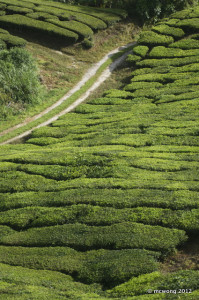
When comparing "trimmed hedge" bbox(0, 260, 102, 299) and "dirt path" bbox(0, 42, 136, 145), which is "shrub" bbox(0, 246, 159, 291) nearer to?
"trimmed hedge" bbox(0, 260, 102, 299)

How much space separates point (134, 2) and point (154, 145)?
115 feet

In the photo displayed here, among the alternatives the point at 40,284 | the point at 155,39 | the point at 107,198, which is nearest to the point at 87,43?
the point at 155,39

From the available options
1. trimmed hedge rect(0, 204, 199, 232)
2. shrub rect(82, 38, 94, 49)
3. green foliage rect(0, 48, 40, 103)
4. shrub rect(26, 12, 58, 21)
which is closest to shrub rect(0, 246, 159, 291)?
trimmed hedge rect(0, 204, 199, 232)

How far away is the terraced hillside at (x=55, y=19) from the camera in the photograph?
4422 cm

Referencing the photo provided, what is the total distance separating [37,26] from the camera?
44.2 m

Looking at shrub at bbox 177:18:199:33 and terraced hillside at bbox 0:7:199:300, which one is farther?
shrub at bbox 177:18:199:33

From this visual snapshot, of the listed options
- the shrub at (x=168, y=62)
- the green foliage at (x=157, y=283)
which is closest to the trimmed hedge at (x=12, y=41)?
the shrub at (x=168, y=62)

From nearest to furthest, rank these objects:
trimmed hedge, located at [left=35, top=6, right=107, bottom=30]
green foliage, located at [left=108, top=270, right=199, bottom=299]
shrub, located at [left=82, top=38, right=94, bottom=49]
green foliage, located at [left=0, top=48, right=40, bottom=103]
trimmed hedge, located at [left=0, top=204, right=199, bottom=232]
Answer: green foliage, located at [left=108, top=270, right=199, bottom=299] → trimmed hedge, located at [left=0, top=204, right=199, bottom=232] → green foliage, located at [left=0, top=48, right=40, bottom=103] → shrub, located at [left=82, top=38, right=94, bottom=49] → trimmed hedge, located at [left=35, top=6, right=107, bottom=30]

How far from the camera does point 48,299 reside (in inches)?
500

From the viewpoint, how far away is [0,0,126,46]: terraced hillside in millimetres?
44219

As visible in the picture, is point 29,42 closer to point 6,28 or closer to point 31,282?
point 6,28

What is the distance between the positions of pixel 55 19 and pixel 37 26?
3421 mm

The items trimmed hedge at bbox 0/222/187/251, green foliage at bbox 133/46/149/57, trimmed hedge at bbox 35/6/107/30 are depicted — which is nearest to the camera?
trimmed hedge at bbox 0/222/187/251

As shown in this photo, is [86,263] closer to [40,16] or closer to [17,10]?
[40,16]
